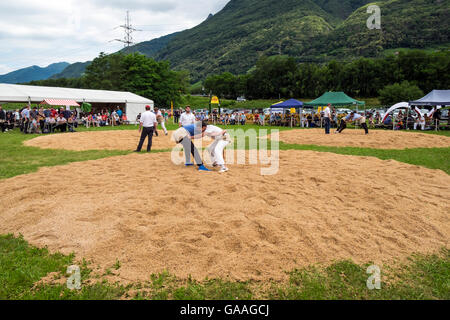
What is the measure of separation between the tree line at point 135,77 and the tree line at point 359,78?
129 ft

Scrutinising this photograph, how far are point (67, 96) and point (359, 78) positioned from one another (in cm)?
7087

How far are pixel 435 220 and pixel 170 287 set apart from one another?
14.7ft

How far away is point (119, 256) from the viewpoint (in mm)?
3516

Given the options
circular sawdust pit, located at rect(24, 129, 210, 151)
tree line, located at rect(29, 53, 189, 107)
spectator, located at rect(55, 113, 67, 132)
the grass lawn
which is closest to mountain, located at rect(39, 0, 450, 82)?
tree line, located at rect(29, 53, 189, 107)

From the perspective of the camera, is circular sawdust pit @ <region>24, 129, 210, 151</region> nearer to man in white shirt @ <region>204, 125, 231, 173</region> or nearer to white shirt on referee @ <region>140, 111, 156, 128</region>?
white shirt on referee @ <region>140, 111, 156, 128</region>

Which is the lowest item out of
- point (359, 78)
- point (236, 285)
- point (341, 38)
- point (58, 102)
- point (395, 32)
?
point (236, 285)

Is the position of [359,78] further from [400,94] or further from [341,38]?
[341,38]

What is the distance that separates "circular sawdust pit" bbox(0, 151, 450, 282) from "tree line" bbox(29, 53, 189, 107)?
49.0 meters

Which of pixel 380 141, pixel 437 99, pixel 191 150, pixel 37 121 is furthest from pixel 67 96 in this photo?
pixel 437 99

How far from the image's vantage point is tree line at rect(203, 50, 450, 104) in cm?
6316

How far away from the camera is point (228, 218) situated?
14.8 feet

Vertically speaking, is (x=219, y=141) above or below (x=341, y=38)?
below
